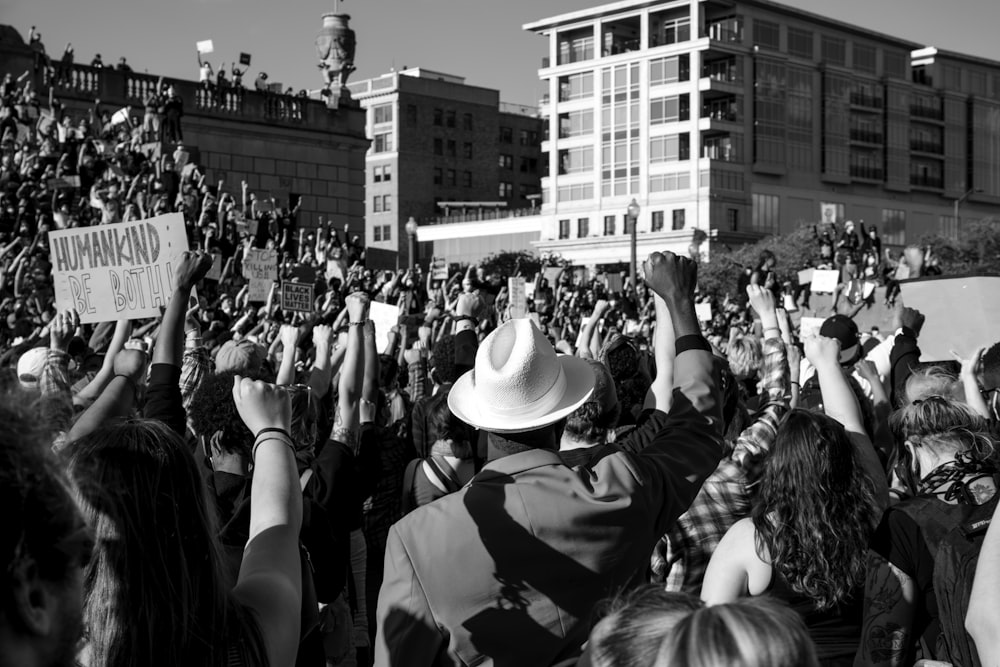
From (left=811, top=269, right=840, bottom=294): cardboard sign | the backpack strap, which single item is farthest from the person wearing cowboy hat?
(left=811, top=269, right=840, bottom=294): cardboard sign

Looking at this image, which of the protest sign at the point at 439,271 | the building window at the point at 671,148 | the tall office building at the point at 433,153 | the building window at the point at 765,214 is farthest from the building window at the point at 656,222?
the protest sign at the point at 439,271

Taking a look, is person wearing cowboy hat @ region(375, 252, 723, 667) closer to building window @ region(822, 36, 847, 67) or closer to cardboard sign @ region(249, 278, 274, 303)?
cardboard sign @ region(249, 278, 274, 303)

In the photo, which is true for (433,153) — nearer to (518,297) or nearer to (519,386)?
(518,297)

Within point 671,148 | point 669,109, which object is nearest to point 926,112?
point 669,109

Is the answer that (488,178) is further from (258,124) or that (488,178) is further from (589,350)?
(589,350)

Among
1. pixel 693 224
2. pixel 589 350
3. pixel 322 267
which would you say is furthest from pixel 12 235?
pixel 693 224

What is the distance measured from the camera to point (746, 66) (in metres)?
84.5

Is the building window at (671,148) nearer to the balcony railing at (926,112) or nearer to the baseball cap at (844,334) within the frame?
the balcony railing at (926,112)

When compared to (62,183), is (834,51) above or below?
above

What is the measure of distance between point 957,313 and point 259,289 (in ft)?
24.6

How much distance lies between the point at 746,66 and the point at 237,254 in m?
67.4

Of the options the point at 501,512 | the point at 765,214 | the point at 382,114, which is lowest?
the point at 501,512

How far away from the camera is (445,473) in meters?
5.23

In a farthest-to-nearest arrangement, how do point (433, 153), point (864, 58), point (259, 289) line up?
point (433, 153), point (864, 58), point (259, 289)
